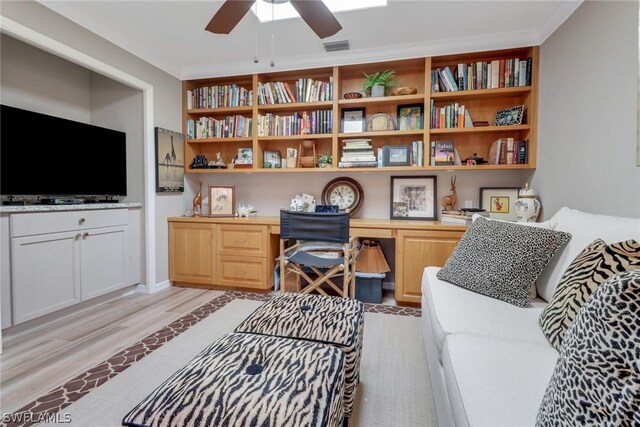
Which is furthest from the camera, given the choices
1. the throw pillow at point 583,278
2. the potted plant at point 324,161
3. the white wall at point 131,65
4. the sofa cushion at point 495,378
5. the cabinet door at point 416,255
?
the potted plant at point 324,161

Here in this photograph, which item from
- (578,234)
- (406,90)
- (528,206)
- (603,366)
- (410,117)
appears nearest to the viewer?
(603,366)

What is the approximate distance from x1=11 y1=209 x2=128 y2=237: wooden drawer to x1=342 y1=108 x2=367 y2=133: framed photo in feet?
7.72

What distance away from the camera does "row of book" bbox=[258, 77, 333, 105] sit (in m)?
3.03

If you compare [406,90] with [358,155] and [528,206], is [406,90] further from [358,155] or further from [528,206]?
[528,206]

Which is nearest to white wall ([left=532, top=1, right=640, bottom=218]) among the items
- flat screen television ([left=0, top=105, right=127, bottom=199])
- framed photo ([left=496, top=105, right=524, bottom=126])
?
framed photo ([left=496, top=105, right=524, bottom=126])

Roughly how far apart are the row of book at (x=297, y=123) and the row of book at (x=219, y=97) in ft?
1.00

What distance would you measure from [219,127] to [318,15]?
2.00 m

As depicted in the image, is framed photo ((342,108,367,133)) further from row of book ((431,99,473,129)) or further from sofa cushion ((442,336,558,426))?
sofa cushion ((442,336,558,426))

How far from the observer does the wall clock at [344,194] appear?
10.4 feet

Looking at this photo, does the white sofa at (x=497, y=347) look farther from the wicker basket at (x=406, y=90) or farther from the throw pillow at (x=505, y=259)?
the wicker basket at (x=406, y=90)

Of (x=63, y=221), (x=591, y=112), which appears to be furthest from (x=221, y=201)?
(x=591, y=112)

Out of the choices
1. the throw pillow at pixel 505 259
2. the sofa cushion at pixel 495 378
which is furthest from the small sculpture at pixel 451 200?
the sofa cushion at pixel 495 378

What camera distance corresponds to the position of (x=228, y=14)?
1.69 metres

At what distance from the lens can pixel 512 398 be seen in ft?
2.59
